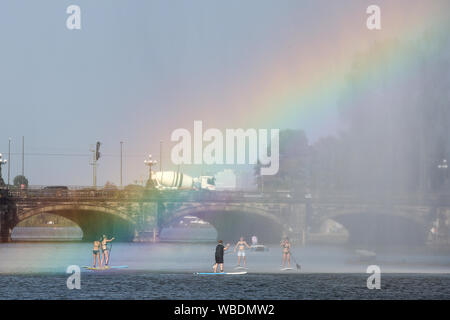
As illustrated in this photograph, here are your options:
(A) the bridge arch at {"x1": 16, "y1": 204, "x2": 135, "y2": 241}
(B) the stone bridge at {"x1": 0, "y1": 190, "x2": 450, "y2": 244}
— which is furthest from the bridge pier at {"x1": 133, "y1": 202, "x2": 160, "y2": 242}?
(A) the bridge arch at {"x1": 16, "y1": 204, "x2": 135, "y2": 241}

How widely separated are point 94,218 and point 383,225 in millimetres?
43530

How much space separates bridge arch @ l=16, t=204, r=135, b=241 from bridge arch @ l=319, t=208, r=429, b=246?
26667mm

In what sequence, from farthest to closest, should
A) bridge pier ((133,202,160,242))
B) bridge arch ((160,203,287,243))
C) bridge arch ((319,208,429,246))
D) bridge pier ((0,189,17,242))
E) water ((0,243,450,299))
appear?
bridge arch ((160,203,287,243)) < bridge pier ((133,202,160,242)) < bridge arch ((319,208,429,246)) < bridge pier ((0,189,17,242)) < water ((0,243,450,299))

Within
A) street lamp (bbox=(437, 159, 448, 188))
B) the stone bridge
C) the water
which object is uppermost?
street lamp (bbox=(437, 159, 448, 188))

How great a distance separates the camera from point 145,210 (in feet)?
384

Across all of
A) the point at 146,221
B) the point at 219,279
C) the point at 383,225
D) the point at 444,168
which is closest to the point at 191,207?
the point at 146,221

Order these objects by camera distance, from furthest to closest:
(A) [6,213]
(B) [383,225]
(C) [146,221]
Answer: (B) [383,225] → (C) [146,221] → (A) [6,213]

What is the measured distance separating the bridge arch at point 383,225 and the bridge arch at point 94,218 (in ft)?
87.5

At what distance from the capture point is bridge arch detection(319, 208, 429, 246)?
383 feet

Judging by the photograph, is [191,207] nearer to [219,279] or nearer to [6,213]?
[6,213]

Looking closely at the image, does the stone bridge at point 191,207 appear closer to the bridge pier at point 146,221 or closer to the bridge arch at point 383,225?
the bridge pier at point 146,221

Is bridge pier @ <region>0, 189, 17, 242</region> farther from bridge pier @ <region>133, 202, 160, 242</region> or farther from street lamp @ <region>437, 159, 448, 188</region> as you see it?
street lamp @ <region>437, 159, 448, 188</region>

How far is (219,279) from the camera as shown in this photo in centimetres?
6384

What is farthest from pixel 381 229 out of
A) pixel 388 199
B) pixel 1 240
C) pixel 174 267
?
pixel 174 267
